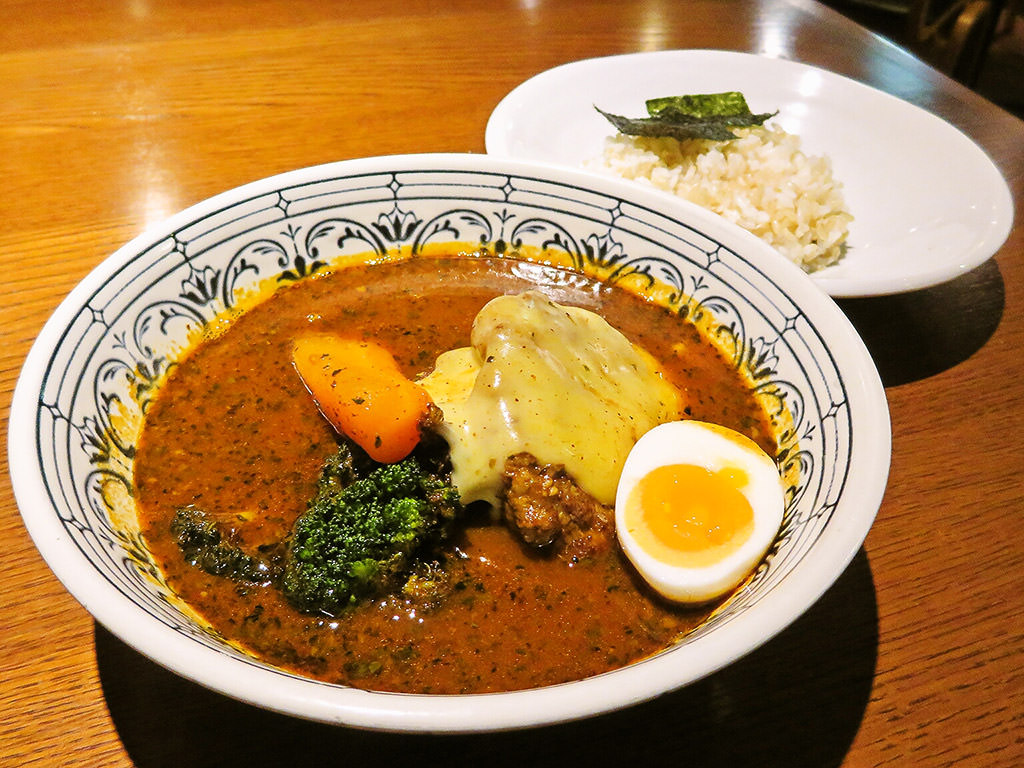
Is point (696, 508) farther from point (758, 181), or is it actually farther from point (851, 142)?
point (851, 142)

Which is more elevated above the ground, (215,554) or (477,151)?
(477,151)

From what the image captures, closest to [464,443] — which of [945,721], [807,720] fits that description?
[807,720]

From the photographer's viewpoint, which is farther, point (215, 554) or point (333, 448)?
point (333, 448)

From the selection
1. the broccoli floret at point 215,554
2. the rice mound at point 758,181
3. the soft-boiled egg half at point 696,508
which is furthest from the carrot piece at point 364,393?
the rice mound at point 758,181

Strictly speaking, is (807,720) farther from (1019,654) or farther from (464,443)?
(464,443)

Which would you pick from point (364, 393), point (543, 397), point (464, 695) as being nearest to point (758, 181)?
point (543, 397)

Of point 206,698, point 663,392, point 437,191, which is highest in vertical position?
point 437,191

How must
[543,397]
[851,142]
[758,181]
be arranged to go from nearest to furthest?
[543,397] < [758,181] < [851,142]

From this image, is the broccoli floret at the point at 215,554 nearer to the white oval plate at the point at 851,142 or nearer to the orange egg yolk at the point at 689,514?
the orange egg yolk at the point at 689,514
